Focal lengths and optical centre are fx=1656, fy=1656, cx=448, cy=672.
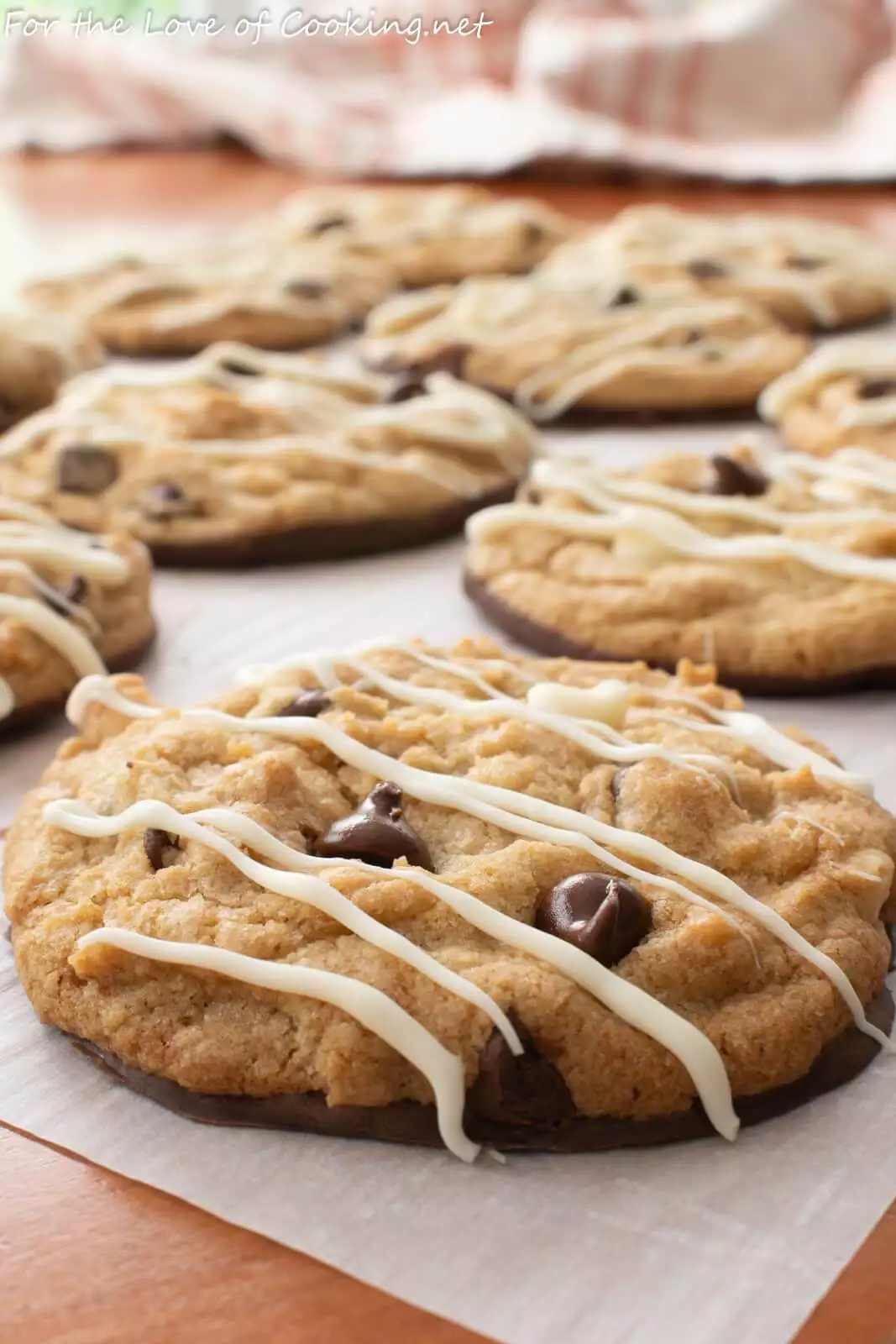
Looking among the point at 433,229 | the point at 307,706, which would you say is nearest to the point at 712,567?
the point at 307,706

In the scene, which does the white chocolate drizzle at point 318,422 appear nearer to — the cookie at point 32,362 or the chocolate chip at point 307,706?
the cookie at point 32,362

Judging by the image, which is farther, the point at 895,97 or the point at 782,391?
the point at 895,97

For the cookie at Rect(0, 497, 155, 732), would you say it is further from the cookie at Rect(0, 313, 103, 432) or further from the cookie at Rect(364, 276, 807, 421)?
the cookie at Rect(364, 276, 807, 421)

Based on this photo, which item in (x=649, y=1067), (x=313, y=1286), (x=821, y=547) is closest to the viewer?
(x=313, y=1286)

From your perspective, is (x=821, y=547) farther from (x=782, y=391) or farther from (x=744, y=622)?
(x=782, y=391)

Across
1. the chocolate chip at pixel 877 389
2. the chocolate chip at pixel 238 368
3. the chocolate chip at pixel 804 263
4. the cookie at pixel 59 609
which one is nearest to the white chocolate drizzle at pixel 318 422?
the chocolate chip at pixel 238 368

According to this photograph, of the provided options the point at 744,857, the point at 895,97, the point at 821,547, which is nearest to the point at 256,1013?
the point at 744,857

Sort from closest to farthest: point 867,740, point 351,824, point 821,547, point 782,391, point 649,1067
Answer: point 649,1067 < point 351,824 < point 867,740 < point 821,547 < point 782,391
